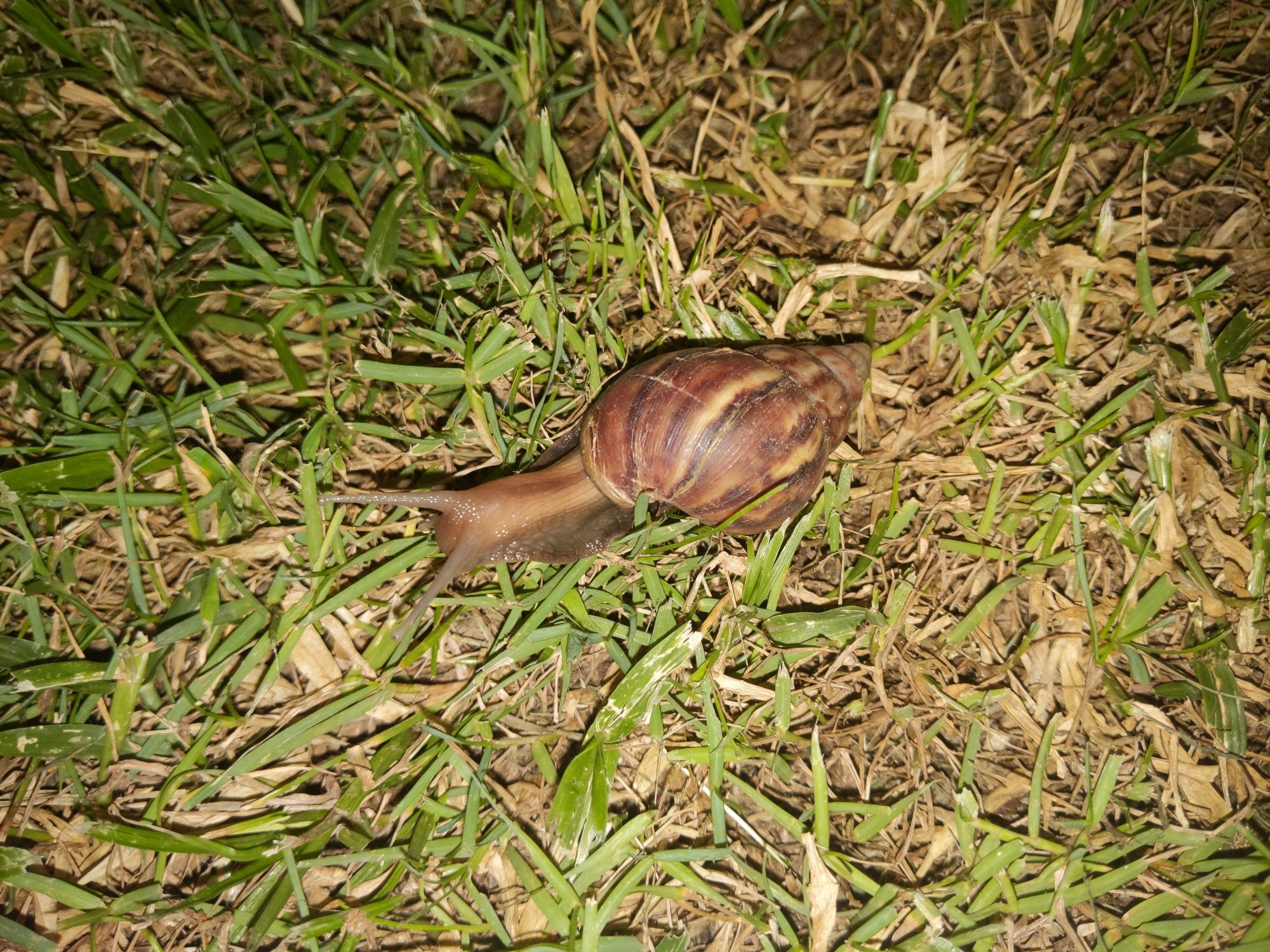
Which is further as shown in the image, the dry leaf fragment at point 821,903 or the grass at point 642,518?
the grass at point 642,518

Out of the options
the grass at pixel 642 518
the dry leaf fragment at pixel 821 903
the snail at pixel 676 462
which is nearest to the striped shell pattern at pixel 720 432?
the snail at pixel 676 462

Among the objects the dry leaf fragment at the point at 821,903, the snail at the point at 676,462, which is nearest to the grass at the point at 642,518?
the dry leaf fragment at the point at 821,903

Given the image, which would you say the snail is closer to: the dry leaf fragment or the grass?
the grass

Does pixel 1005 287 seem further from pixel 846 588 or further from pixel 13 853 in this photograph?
pixel 13 853

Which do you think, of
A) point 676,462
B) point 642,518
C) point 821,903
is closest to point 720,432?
point 676,462

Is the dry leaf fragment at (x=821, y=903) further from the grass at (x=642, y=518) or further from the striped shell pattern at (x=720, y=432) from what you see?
the striped shell pattern at (x=720, y=432)

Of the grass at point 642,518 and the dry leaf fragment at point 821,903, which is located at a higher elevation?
the grass at point 642,518
